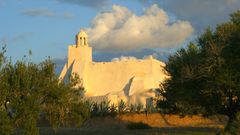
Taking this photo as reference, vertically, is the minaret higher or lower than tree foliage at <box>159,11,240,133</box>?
higher

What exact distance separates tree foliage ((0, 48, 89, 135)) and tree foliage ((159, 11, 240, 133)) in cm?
678

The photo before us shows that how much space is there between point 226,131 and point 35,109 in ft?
28.8

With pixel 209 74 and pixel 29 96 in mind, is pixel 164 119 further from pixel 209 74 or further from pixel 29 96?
pixel 29 96

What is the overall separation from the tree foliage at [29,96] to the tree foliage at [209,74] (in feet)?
22.2

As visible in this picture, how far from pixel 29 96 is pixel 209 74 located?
864cm

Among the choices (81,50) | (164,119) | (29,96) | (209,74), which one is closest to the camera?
(29,96)

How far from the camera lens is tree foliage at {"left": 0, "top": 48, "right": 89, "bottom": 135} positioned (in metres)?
19.9

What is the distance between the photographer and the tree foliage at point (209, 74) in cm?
2370

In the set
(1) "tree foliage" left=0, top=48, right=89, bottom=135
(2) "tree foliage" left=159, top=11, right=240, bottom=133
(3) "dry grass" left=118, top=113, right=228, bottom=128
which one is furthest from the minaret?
(1) "tree foliage" left=0, top=48, right=89, bottom=135

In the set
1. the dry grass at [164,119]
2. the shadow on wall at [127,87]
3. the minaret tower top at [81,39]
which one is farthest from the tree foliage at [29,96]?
the minaret tower top at [81,39]

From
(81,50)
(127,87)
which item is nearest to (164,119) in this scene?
(127,87)

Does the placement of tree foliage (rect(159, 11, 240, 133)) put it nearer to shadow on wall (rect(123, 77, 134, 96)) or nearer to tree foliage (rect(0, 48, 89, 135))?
tree foliage (rect(0, 48, 89, 135))

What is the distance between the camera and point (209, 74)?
941 inches

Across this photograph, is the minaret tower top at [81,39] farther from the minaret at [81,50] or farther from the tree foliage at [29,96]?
the tree foliage at [29,96]
